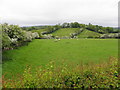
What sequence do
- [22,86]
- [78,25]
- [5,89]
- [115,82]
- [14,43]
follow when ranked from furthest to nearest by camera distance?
[78,25] → [14,43] → [115,82] → [22,86] → [5,89]

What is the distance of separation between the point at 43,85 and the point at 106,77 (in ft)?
14.2

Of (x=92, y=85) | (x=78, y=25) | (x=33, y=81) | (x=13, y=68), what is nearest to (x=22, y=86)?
(x=33, y=81)

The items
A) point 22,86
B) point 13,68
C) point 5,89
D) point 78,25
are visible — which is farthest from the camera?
point 78,25

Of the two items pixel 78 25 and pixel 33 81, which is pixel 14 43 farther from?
pixel 78 25

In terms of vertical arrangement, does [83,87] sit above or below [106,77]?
below

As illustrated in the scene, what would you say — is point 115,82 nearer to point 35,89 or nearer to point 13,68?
point 35,89

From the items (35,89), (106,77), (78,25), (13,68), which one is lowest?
(13,68)

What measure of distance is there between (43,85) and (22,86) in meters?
1.30

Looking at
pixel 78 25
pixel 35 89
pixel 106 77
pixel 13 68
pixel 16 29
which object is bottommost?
pixel 13 68

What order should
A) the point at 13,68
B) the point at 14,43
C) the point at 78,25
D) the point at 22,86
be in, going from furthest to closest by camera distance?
the point at 78,25 → the point at 14,43 → the point at 13,68 → the point at 22,86

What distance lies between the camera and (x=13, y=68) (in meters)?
14.8

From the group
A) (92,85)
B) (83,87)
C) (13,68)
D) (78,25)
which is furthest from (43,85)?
(78,25)

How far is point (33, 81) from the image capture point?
6.92 metres

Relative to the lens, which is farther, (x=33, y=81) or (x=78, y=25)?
(x=78, y=25)
